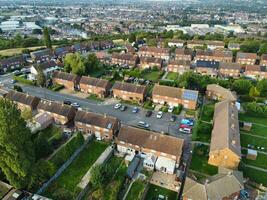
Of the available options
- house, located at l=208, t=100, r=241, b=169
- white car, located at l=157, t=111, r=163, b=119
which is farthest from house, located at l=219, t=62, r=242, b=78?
white car, located at l=157, t=111, r=163, b=119

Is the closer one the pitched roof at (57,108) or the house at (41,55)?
the pitched roof at (57,108)

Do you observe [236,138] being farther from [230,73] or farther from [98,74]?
[98,74]

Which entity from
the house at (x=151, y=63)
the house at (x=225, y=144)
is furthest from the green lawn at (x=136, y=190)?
the house at (x=151, y=63)

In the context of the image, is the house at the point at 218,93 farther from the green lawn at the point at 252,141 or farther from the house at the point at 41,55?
the house at the point at 41,55

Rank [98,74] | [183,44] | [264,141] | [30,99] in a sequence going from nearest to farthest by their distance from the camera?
[264,141] → [30,99] → [98,74] → [183,44]

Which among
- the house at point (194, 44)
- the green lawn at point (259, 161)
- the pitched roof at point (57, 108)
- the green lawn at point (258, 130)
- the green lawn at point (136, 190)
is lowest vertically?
the green lawn at point (259, 161)

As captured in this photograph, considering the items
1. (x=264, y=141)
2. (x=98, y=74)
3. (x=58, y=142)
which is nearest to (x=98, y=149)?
(x=58, y=142)

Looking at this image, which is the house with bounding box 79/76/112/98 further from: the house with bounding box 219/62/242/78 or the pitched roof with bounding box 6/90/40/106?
the house with bounding box 219/62/242/78

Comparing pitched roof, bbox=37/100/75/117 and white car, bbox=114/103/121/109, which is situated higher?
pitched roof, bbox=37/100/75/117
